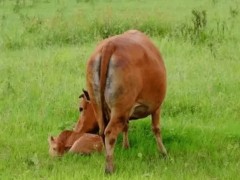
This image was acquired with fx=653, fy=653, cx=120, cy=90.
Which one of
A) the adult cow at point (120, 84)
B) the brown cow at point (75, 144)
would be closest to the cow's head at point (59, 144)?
the brown cow at point (75, 144)

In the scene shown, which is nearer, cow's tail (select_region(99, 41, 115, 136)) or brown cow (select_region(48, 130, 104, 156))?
cow's tail (select_region(99, 41, 115, 136))

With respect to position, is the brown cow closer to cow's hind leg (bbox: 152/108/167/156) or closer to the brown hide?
the brown hide

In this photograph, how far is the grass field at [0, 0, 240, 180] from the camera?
634cm

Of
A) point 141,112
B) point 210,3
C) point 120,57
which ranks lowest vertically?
point 210,3

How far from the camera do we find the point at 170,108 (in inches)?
336

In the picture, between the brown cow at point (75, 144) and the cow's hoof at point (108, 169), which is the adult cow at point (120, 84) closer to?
the cow's hoof at point (108, 169)

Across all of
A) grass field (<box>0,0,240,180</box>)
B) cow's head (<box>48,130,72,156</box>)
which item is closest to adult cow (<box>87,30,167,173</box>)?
grass field (<box>0,0,240,180</box>)

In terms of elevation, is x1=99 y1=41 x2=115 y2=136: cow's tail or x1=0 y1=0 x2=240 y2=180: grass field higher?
x1=99 y1=41 x2=115 y2=136: cow's tail

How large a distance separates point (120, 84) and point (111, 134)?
0.46 metres

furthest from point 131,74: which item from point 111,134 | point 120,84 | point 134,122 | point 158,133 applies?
point 134,122

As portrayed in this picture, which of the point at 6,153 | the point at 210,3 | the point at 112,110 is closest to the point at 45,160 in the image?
the point at 6,153

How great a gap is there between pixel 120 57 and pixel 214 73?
14.7ft

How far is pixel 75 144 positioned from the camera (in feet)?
22.1

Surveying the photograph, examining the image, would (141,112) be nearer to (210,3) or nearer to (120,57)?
(120,57)
